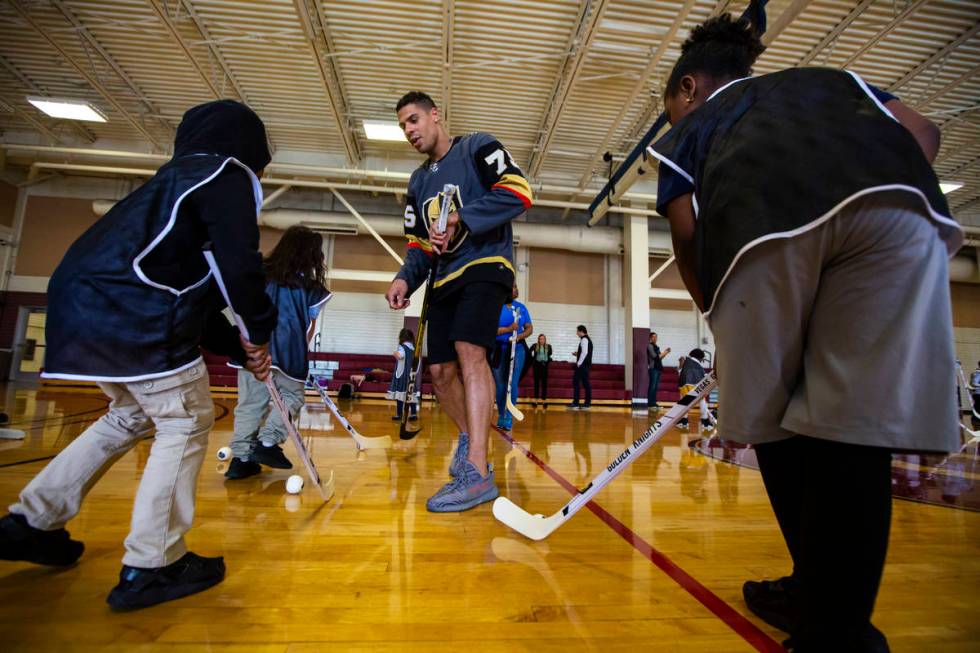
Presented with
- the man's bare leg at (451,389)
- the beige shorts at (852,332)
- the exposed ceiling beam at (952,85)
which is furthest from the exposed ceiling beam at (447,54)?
the exposed ceiling beam at (952,85)

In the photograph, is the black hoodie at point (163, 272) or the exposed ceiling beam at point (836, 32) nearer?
the black hoodie at point (163, 272)

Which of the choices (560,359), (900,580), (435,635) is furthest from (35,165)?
(900,580)

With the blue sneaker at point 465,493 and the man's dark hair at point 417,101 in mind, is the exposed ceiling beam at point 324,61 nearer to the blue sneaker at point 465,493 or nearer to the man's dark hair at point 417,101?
the man's dark hair at point 417,101

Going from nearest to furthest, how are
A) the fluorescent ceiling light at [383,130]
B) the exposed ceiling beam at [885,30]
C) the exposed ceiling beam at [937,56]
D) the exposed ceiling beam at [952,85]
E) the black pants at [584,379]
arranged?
the exposed ceiling beam at [885,30] → the exposed ceiling beam at [937,56] → the exposed ceiling beam at [952,85] → the fluorescent ceiling light at [383,130] → the black pants at [584,379]

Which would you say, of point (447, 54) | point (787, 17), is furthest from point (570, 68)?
point (787, 17)

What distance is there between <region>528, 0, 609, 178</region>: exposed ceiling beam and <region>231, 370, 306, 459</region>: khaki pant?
239 inches

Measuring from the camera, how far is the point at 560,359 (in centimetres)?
1396

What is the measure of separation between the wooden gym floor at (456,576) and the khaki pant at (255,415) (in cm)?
20

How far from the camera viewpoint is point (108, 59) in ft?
25.4

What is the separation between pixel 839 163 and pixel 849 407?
0.39m

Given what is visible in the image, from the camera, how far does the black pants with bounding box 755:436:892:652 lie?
0.66 meters

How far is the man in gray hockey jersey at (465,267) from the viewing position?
202 centimetres

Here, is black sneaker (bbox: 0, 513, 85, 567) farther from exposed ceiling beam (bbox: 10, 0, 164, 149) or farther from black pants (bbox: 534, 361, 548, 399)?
black pants (bbox: 534, 361, 548, 399)

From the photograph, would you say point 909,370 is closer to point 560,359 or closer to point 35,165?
point 560,359
